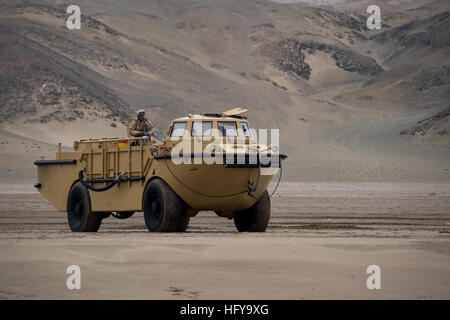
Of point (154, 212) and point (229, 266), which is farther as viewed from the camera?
point (154, 212)

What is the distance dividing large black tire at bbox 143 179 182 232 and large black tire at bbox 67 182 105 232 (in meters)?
1.93

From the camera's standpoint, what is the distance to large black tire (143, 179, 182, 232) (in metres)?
15.7

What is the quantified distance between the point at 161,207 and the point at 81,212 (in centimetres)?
284

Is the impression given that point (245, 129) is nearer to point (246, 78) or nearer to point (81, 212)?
point (81, 212)

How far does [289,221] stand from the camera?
2053cm

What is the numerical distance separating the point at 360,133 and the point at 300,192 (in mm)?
28917

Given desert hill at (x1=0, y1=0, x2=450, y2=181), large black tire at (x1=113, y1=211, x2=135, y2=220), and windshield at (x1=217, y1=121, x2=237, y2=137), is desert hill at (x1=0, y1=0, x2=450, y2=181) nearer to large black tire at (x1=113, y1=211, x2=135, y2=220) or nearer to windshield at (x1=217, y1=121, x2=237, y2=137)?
large black tire at (x1=113, y1=211, x2=135, y2=220)

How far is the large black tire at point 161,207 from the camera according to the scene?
1570 cm

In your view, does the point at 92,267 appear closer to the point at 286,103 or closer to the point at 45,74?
the point at 45,74

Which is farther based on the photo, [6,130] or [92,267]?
[6,130]

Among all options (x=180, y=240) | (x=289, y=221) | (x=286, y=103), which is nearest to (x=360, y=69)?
(x=286, y=103)

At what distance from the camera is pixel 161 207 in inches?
624

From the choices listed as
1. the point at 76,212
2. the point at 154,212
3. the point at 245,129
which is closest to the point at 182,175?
the point at 154,212
